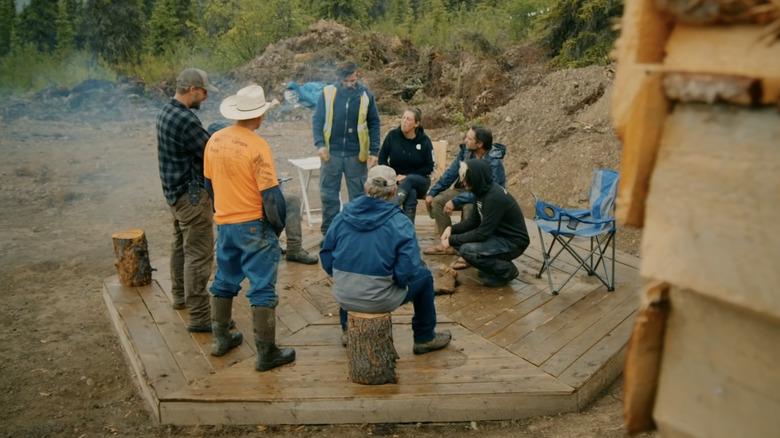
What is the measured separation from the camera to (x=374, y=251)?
363cm

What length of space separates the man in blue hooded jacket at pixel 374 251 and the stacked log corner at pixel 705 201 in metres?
2.48

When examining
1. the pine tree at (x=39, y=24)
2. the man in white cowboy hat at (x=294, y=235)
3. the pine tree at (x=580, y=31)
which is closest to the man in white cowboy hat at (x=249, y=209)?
the man in white cowboy hat at (x=294, y=235)

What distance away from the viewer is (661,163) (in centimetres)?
109

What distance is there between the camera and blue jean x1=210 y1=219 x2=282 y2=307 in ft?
12.8

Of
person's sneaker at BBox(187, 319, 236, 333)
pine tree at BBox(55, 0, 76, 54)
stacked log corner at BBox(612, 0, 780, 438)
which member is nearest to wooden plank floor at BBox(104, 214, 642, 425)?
person's sneaker at BBox(187, 319, 236, 333)

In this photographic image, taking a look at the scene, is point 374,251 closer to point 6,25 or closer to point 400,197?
point 400,197

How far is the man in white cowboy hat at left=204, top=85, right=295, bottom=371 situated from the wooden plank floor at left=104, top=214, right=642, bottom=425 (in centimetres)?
34

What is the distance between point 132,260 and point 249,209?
2.10 meters

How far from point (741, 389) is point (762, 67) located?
55 cm

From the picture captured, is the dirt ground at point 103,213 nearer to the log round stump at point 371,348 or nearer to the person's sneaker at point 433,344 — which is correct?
the log round stump at point 371,348

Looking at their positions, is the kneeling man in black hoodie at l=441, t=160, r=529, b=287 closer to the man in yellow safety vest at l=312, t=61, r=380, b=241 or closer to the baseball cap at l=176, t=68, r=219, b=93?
the man in yellow safety vest at l=312, t=61, r=380, b=241

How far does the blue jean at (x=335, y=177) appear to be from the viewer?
20.0 feet

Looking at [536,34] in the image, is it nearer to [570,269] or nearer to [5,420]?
[570,269]

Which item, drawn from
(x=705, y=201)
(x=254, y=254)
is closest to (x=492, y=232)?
(x=254, y=254)
